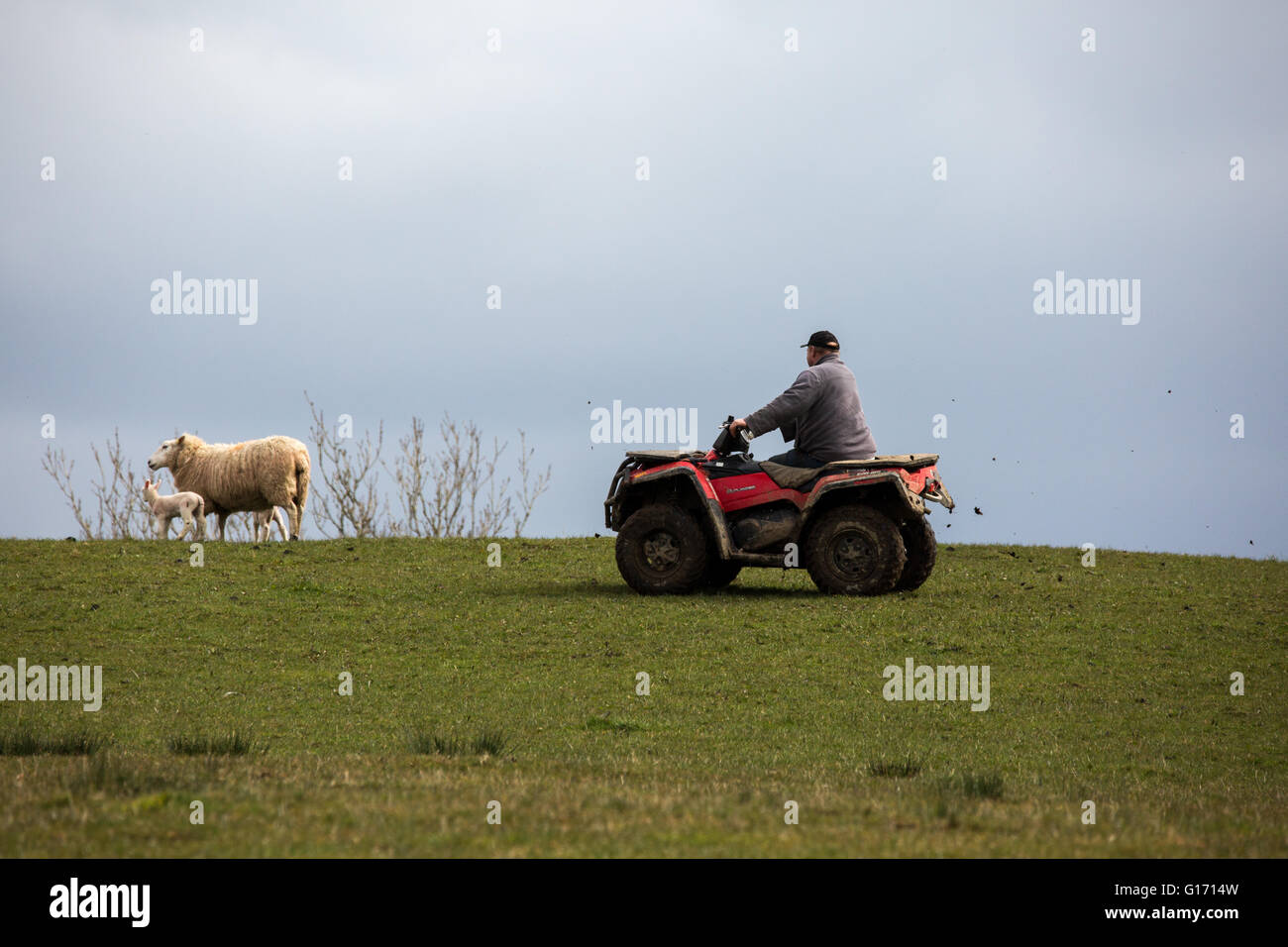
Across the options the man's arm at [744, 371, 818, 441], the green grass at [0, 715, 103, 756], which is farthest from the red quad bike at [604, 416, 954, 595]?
the green grass at [0, 715, 103, 756]

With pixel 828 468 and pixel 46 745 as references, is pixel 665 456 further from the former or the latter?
pixel 46 745

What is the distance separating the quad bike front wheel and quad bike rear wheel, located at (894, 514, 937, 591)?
286cm

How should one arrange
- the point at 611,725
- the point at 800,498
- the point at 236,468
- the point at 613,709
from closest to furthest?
the point at 611,725
the point at 613,709
the point at 800,498
the point at 236,468

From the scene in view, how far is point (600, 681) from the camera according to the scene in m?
15.1

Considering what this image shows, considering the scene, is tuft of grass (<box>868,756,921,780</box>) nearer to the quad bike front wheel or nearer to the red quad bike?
the red quad bike

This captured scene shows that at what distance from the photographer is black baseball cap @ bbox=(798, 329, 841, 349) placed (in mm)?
18875

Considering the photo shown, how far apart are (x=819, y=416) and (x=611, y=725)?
6.95 metres

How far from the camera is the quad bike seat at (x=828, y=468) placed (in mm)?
18062

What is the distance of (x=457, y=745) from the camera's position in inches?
416

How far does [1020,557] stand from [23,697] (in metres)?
16.3

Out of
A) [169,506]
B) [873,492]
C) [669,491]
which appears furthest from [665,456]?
[169,506]

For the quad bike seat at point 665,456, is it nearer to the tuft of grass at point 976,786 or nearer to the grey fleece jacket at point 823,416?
the grey fleece jacket at point 823,416
